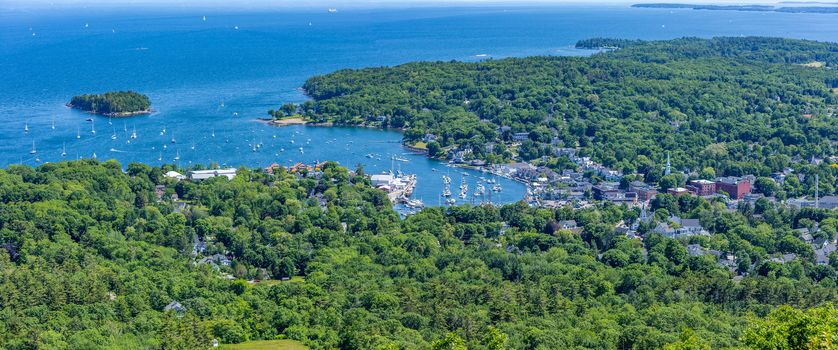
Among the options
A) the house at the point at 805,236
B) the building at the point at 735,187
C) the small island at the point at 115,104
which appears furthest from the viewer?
the small island at the point at 115,104

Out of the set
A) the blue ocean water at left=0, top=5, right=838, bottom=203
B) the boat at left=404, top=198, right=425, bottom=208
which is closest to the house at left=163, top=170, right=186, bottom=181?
the blue ocean water at left=0, top=5, right=838, bottom=203

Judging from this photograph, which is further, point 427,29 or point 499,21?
point 499,21

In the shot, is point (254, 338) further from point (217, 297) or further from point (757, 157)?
point (757, 157)

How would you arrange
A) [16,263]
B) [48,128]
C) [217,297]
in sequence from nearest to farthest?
[217,297], [16,263], [48,128]

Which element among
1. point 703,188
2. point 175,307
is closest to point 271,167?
point 703,188

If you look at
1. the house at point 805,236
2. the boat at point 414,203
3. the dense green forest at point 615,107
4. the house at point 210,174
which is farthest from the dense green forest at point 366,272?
the dense green forest at point 615,107

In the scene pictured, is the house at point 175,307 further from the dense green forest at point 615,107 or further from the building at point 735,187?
the dense green forest at point 615,107

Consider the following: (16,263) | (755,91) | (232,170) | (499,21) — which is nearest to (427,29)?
(499,21)
